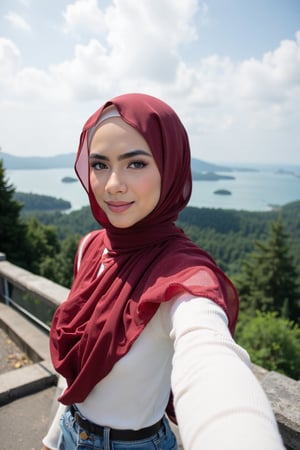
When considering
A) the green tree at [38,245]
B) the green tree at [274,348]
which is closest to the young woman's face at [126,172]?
the green tree at [274,348]

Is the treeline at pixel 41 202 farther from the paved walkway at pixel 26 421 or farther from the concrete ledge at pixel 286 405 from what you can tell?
the concrete ledge at pixel 286 405

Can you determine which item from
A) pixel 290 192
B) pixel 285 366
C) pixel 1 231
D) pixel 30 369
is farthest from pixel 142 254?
pixel 290 192

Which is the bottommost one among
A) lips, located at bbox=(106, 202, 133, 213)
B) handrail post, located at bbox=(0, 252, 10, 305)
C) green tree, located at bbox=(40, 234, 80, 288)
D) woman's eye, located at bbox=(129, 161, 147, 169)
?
green tree, located at bbox=(40, 234, 80, 288)

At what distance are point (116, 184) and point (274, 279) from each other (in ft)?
95.4

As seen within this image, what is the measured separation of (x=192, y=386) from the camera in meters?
0.71

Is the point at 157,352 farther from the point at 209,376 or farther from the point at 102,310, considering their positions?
the point at 209,376

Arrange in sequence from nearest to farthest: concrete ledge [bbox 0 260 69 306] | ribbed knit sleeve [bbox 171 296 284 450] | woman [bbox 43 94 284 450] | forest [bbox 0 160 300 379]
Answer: ribbed knit sleeve [bbox 171 296 284 450] < woman [bbox 43 94 284 450] < concrete ledge [bbox 0 260 69 306] < forest [bbox 0 160 300 379]

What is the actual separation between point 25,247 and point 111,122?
24.5 m

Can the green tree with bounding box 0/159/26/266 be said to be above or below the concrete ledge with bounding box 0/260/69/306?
below

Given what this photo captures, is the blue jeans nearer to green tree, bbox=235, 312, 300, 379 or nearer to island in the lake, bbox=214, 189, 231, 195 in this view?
green tree, bbox=235, 312, 300, 379

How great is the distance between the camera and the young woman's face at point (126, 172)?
1.15 meters

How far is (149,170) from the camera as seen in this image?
1.17 meters

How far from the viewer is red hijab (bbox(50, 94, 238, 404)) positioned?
100 centimetres

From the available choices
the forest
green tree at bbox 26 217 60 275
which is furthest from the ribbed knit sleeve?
green tree at bbox 26 217 60 275
